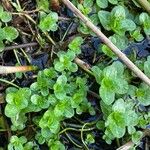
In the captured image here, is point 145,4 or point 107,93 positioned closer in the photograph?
point 107,93

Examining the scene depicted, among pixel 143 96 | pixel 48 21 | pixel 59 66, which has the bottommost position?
pixel 143 96

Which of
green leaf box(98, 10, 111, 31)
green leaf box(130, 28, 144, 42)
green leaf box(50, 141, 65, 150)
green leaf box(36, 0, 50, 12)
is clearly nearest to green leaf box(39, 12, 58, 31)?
green leaf box(36, 0, 50, 12)

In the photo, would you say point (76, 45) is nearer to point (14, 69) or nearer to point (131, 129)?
point (14, 69)

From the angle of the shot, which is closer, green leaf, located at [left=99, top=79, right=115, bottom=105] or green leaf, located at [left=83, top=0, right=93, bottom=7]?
green leaf, located at [left=99, top=79, right=115, bottom=105]

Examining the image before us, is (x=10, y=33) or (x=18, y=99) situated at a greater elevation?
(x=10, y=33)

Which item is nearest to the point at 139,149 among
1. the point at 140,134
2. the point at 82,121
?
the point at 140,134

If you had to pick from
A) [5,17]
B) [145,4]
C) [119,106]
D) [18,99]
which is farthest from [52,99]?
[145,4]

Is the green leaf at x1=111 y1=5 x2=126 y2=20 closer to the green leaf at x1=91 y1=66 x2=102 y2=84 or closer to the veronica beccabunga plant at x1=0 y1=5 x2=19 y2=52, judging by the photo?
the green leaf at x1=91 y1=66 x2=102 y2=84
